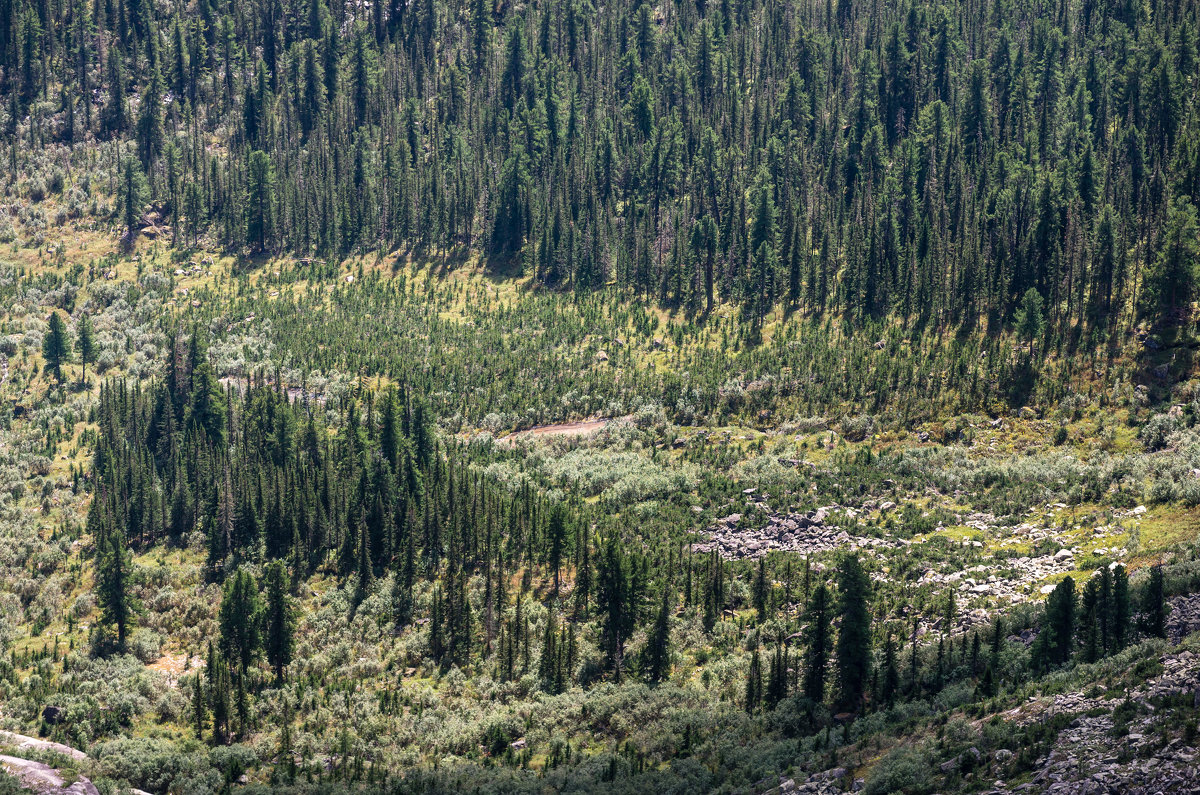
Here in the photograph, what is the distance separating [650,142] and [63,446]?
76.8 meters

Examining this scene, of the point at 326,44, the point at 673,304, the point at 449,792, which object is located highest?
the point at 326,44

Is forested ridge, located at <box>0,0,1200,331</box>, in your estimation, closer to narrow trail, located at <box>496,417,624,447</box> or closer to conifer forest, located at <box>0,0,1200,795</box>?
conifer forest, located at <box>0,0,1200,795</box>

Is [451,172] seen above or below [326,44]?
below

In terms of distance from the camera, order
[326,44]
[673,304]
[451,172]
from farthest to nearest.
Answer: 1. [326,44]
2. [451,172]
3. [673,304]

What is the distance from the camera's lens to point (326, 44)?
607 feet

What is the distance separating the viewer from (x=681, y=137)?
148375mm

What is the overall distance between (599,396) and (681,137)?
52.1m

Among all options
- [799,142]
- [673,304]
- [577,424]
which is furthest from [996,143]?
[577,424]

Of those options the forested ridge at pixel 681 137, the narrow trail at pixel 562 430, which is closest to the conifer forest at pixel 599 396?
the forested ridge at pixel 681 137

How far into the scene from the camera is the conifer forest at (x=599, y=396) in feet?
187

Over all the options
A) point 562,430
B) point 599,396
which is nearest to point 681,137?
point 599,396

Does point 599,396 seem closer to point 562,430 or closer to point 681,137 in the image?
point 562,430

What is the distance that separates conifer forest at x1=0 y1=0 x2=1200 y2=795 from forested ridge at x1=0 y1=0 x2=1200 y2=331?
2.32 feet

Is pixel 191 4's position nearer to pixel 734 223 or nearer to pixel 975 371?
pixel 734 223
